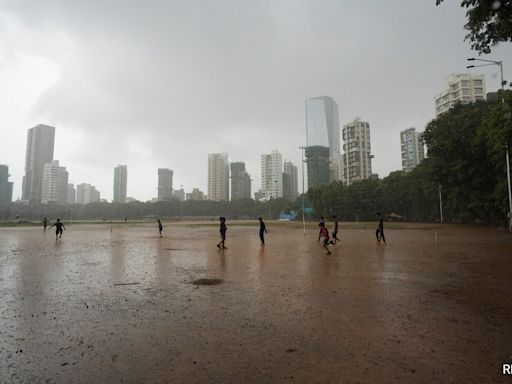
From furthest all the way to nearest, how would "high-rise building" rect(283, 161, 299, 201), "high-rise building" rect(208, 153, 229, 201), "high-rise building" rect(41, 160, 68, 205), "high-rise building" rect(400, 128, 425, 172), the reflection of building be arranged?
"high-rise building" rect(208, 153, 229, 201) < "high-rise building" rect(41, 160, 68, 205) < "high-rise building" rect(283, 161, 299, 201) < "high-rise building" rect(400, 128, 425, 172) < the reflection of building

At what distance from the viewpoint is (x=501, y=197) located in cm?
3372

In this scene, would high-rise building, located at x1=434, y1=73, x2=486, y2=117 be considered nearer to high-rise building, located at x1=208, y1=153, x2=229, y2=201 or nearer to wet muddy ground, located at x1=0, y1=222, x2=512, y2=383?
wet muddy ground, located at x1=0, y1=222, x2=512, y2=383

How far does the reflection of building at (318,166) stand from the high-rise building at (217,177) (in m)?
77.9

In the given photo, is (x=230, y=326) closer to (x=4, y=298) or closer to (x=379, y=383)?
(x=379, y=383)

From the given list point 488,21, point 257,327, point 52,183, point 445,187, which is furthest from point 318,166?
point 52,183

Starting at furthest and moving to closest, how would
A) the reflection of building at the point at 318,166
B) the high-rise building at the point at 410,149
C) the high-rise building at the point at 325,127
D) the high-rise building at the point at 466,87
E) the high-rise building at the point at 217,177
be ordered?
the high-rise building at the point at 217,177 < the high-rise building at the point at 410,149 < the high-rise building at the point at 325,127 < the reflection of building at the point at 318,166 < the high-rise building at the point at 466,87

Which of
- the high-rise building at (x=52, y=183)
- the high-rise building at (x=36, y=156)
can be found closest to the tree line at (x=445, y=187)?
the high-rise building at (x=52, y=183)

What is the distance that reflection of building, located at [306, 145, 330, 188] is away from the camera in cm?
11269

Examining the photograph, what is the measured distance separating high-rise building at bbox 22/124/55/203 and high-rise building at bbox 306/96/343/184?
15423 cm

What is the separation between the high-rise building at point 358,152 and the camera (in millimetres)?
131375

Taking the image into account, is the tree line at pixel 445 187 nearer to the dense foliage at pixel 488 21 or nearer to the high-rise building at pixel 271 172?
the dense foliage at pixel 488 21

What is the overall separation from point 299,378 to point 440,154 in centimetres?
4579

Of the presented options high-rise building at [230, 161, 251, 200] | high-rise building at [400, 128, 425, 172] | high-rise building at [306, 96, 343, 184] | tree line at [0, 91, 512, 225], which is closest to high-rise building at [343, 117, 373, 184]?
high-rise building at [306, 96, 343, 184]

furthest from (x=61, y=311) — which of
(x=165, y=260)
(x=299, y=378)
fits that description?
(x=165, y=260)
